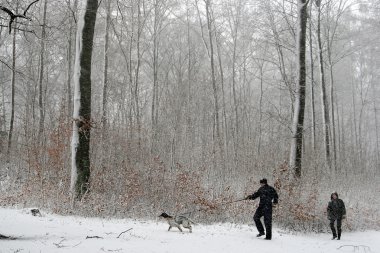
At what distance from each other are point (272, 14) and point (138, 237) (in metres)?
17.0

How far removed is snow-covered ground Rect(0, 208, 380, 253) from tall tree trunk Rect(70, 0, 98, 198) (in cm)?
137

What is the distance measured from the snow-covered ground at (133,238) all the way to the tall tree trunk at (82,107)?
1373 mm

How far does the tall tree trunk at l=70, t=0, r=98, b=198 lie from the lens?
10.9 metres

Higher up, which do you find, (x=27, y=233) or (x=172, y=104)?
(x=172, y=104)

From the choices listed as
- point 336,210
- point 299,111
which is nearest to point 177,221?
point 336,210

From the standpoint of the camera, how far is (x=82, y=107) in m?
10.9

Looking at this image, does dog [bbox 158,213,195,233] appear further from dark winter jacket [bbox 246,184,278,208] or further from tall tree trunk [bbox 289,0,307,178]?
tall tree trunk [bbox 289,0,307,178]

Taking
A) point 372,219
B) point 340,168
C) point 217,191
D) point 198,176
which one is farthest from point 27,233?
point 340,168

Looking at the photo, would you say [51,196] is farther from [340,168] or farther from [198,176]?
[340,168]

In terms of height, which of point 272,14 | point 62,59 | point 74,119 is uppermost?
point 272,14

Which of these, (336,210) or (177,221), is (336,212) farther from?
(177,221)

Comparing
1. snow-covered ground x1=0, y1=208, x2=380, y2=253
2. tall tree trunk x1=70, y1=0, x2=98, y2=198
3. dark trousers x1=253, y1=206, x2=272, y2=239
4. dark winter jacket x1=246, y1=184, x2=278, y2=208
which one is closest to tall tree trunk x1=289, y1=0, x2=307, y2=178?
snow-covered ground x1=0, y1=208, x2=380, y2=253

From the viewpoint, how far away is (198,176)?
1201 centimetres

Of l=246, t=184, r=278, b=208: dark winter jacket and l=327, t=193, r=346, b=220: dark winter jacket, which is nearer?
l=246, t=184, r=278, b=208: dark winter jacket
